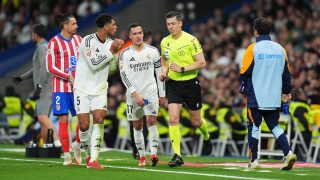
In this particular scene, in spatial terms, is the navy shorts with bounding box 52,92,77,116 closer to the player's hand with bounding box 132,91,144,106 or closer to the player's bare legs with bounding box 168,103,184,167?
the player's hand with bounding box 132,91,144,106

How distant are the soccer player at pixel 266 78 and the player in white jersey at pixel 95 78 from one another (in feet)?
6.85

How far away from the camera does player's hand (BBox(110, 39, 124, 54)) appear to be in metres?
15.2

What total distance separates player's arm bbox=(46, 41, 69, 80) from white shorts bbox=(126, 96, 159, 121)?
3.73ft

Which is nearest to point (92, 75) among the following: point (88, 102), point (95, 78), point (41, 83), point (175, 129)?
point (95, 78)

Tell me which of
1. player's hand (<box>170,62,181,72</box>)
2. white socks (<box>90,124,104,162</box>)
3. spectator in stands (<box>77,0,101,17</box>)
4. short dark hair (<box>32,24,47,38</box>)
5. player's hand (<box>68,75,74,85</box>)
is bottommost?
white socks (<box>90,124,104,162</box>)

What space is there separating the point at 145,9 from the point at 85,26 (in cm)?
214

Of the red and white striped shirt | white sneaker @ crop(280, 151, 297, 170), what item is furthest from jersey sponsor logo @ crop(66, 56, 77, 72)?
white sneaker @ crop(280, 151, 297, 170)

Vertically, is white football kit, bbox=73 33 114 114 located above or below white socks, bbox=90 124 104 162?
above

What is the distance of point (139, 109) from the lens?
16656 mm

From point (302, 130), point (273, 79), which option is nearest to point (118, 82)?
point (302, 130)

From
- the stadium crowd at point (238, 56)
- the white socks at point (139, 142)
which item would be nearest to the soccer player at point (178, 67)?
the white socks at point (139, 142)

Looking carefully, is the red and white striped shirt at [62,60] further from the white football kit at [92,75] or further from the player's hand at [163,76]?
the player's hand at [163,76]

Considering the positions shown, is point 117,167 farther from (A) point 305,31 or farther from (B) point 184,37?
(A) point 305,31

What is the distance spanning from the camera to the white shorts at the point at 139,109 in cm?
1653
